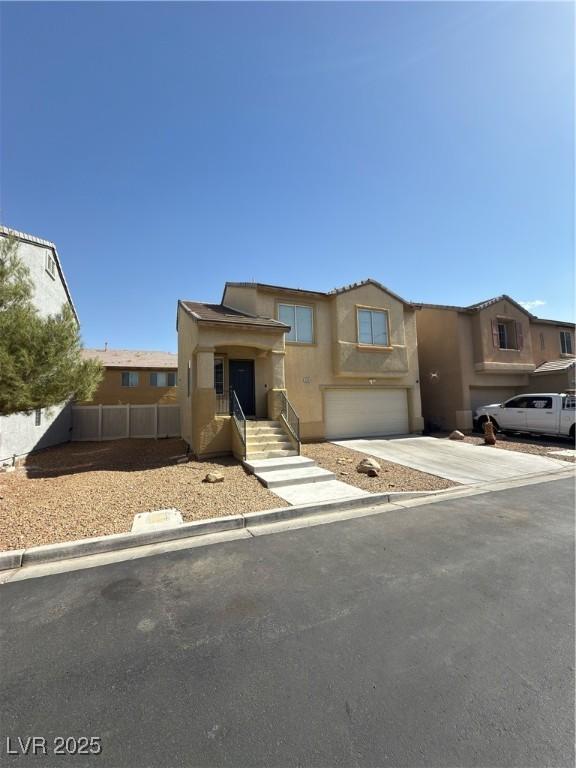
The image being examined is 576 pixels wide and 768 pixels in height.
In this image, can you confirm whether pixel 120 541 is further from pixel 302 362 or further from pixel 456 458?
pixel 302 362

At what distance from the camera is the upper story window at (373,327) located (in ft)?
51.5

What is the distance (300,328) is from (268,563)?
37.6ft

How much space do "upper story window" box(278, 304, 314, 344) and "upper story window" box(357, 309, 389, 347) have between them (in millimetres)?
2416

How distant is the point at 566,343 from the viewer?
21.6 m

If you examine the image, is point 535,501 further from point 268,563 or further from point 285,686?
point 285,686

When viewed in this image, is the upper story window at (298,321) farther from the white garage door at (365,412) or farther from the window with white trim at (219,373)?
the window with white trim at (219,373)

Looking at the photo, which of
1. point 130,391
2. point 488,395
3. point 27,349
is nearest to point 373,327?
point 488,395

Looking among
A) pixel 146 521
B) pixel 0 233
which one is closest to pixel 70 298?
pixel 0 233

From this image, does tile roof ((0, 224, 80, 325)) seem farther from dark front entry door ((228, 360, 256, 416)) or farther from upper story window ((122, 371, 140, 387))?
upper story window ((122, 371, 140, 387))

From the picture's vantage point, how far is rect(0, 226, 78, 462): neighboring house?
10.5m

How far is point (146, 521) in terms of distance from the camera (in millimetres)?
5629

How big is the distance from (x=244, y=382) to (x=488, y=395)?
1392cm

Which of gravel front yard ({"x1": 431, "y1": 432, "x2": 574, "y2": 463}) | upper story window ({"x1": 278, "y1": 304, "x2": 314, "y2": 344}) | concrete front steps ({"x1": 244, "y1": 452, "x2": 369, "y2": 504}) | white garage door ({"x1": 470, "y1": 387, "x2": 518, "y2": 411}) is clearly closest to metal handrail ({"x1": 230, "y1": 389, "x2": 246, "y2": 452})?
concrete front steps ({"x1": 244, "y1": 452, "x2": 369, "y2": 504})

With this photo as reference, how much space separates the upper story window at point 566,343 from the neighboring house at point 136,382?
1051 inches
